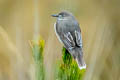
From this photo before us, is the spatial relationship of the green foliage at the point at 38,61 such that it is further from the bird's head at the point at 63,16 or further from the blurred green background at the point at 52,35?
the bird's head at the point at 63,16

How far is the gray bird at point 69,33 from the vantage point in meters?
3.52

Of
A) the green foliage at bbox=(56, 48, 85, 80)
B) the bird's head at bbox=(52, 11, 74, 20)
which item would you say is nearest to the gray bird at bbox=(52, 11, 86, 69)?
the bird's head at bbox=(52, 11, 74, 20)

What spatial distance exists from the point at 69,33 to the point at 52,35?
0.57m

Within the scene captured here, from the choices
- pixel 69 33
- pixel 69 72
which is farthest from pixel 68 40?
pixel 69 72

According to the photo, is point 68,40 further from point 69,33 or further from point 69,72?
point 69,72

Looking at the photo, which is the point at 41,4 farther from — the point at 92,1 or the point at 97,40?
the point at 97,40

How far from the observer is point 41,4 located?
19.0ft

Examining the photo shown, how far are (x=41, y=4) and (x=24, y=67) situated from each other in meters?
2.62

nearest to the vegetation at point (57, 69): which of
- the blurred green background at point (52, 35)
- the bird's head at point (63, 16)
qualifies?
the blurred green background at point (52, 35)

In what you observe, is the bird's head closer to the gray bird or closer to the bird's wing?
the gray bird

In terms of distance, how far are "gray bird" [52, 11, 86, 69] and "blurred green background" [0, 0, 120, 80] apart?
98 mm

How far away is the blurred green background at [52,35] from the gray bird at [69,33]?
0.32ft

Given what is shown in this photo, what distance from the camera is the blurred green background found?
304 cm

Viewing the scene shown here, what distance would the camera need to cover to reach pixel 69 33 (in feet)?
13.1
